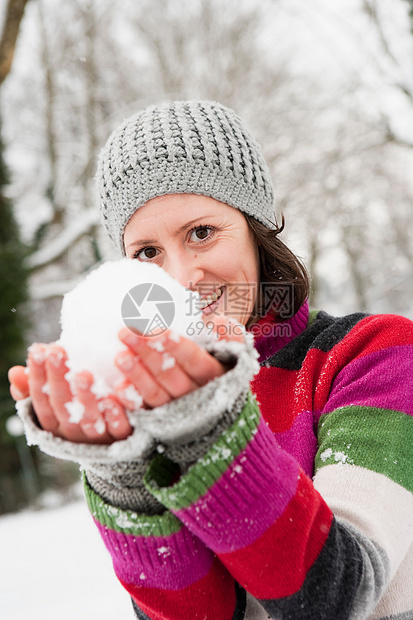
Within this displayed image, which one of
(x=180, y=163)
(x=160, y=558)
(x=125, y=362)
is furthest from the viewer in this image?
(x=180, y=163)

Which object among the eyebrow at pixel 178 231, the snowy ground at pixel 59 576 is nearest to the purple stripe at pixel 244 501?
the eyebrow at pixel 178 231

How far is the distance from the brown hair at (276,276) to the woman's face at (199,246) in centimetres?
12

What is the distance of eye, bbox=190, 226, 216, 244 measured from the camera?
5.02ft

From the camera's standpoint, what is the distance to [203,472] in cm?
80

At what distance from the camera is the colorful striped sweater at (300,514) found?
823 millimetres

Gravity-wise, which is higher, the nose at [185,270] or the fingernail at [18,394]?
the fingernail at [18,394]

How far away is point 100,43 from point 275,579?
13.4 meters

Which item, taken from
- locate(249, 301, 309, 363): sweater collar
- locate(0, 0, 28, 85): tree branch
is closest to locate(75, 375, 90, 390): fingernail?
locate(249, 301, 309, 363): sweater collar

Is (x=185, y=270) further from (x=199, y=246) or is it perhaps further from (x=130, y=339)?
(x=130, y=339)

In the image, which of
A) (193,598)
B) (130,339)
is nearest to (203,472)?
(130,339)

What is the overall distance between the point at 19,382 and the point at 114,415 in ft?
0.70

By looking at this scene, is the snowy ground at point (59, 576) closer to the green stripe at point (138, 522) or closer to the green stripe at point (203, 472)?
the green stripe at point (138, 522)

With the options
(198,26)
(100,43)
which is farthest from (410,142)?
(100,43)

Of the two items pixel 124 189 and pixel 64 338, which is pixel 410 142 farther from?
pixel 64 338
